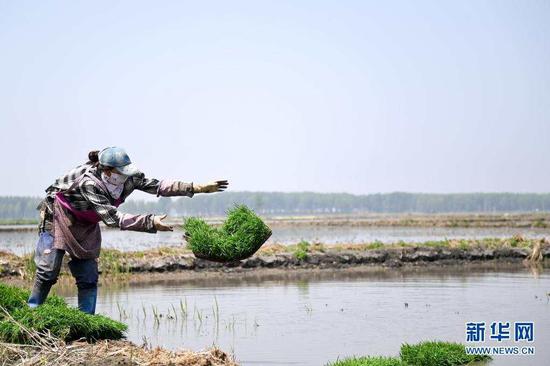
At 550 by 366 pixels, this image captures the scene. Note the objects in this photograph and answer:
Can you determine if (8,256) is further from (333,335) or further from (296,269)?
(333,335)

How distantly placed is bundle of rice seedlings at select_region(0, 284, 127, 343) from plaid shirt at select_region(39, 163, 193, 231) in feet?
2.47

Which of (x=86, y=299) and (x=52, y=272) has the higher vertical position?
(x=52, y=272)

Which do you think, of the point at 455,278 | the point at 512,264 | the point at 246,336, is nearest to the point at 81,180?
the point at 246,336

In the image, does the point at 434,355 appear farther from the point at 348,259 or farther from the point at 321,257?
the point at 348,259

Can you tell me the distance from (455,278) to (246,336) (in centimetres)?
881

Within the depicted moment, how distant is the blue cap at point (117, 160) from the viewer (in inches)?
284

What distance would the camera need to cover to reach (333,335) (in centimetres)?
1019

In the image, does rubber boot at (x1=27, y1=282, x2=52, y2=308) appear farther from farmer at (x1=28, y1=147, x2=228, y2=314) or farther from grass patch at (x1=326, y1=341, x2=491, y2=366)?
grass patch at (x1=326, y1=341, x2=491, y2=366)

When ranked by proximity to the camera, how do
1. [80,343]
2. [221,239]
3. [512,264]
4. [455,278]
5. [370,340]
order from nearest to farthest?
1. [80,343]
2. [221,239]
3. [370,340]
4. [455,278]
5. [512,264]

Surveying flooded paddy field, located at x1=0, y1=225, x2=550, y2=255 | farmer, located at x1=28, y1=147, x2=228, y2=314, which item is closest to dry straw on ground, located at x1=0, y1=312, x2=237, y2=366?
farmer, located at x1=28, y1=147, x2=228, y2=314

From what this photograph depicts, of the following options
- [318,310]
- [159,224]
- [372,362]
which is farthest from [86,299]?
[318,310]
